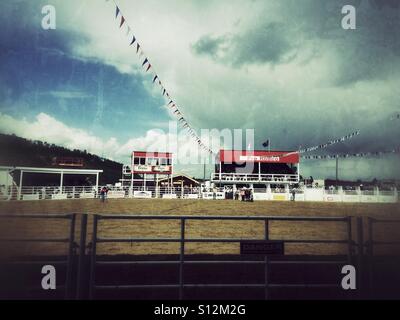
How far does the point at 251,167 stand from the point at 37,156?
35.2 meters

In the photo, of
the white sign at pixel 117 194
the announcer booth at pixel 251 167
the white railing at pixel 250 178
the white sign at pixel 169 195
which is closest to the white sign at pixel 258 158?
the announcer booth at pixel 251 167

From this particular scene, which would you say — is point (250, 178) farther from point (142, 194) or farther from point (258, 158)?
point (142, 194)

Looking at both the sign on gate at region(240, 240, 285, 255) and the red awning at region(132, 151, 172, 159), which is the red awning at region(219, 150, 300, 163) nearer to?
the red awning at region(132, 151, 172, 159)

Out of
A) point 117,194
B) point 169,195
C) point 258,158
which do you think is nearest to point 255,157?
point 258,158

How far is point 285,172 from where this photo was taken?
5553 centimetres

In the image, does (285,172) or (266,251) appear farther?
(285,172)

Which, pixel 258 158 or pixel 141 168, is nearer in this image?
pixel 141 168

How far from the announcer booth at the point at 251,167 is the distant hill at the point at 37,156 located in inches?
901

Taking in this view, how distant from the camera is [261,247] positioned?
4613mm

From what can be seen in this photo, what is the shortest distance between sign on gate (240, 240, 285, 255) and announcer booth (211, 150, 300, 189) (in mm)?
44368

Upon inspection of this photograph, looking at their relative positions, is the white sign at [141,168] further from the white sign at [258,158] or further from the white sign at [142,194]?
the white sign at [258,158]
